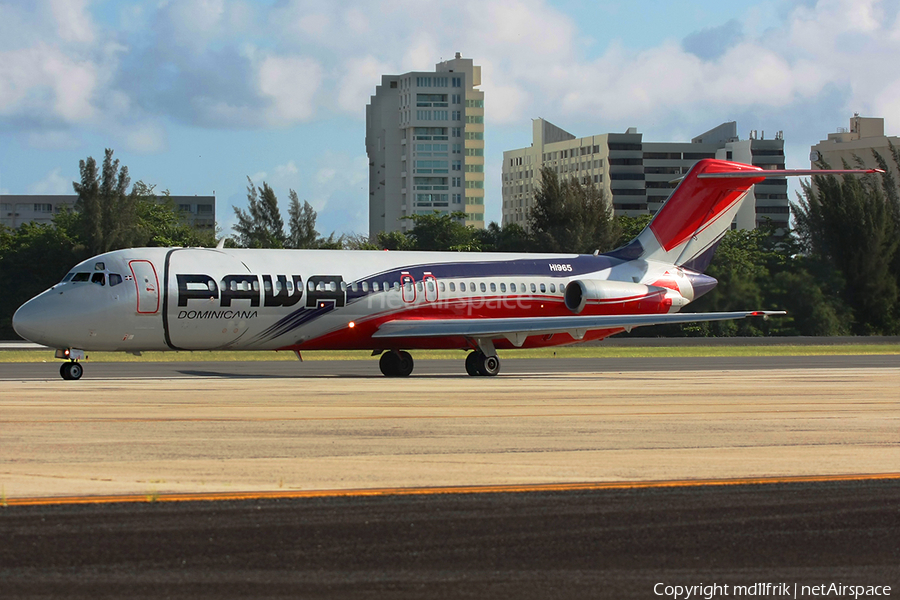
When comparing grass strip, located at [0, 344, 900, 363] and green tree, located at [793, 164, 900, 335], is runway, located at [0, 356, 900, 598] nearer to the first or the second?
grass strip, located at [0, 344, 900, 363]

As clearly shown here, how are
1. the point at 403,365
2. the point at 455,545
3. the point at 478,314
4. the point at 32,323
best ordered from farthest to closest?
the point at 478,314, the point at 403,365, the point at 32,323, the point at 455,545

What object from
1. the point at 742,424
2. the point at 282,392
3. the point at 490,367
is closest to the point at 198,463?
the point at 742,424

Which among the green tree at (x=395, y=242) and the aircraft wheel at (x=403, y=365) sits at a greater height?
the green tree at (x=395, y=242)

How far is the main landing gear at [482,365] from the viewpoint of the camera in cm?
3316

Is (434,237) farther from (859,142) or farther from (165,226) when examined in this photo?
(859,142)

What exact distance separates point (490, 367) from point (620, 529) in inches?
969

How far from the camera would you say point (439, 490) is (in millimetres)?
10297

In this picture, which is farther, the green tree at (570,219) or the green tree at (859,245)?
the green tree at (570,219)

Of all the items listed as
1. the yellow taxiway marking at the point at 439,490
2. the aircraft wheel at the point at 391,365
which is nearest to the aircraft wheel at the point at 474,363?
the aircraft wheel at the point at 391,365

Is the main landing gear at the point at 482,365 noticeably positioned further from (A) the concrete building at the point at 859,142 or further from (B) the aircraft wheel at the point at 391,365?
(A) the concrete building at the point at 859,142

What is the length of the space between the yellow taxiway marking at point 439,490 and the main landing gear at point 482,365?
2186 centimetres

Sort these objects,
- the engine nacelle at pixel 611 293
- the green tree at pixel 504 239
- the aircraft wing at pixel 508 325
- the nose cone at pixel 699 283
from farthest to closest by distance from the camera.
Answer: the green tree at pixel 504 239 < the nose cone at pixel 699 283 < the engine nacelle at pixel 611 293 < the aircraft wing at pixel 508 325

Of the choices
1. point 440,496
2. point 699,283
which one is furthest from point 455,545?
point 699,283

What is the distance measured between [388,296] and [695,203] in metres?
13.3
